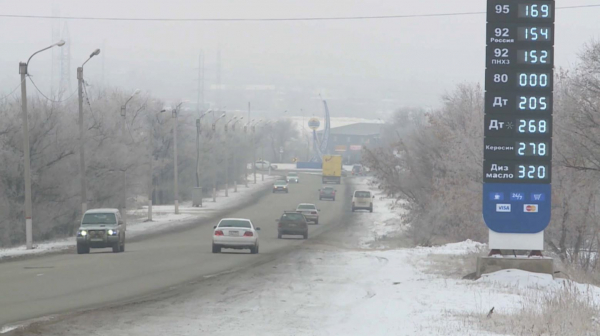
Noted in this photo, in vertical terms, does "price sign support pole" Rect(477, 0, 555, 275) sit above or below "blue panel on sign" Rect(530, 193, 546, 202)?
above

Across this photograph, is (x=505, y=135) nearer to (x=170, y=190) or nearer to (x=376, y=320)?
(x=376, y=320)

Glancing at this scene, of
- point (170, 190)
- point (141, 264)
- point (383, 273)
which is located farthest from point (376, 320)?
point (170, 190)

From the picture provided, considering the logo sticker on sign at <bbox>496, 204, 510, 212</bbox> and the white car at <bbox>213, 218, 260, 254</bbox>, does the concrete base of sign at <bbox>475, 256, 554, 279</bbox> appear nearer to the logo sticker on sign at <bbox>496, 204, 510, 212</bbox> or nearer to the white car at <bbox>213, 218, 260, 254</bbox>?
the logo sticker on sign at <bbox>496, 204, 510, 212</bbox>

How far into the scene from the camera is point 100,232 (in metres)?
35.7

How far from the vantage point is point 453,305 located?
1711 centimetres

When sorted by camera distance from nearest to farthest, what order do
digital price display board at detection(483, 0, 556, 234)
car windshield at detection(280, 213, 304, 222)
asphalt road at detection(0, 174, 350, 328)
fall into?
asphalt road at detection(0, 174, 350, 328) → digital price display board at detection(483, 0, 556, 234) → car windshield at detection(280, 213, 304, 222)

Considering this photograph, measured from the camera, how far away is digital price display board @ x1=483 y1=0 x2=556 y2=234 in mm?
22141

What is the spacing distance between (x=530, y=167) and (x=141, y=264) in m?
12.8

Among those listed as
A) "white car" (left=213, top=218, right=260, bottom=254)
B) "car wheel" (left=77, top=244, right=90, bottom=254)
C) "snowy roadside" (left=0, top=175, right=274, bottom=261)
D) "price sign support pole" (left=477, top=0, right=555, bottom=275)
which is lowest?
"snowy roadside" (left=0, top=175, right=274, bottom=261)

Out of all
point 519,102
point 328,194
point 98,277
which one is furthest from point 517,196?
point 328,194

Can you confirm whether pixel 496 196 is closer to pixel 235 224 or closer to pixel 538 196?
pixel 538 196

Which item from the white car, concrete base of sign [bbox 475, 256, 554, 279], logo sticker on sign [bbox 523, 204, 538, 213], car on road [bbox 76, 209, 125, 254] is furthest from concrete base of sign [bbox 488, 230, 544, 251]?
car on road [bbox 76, 209, 125, 254]

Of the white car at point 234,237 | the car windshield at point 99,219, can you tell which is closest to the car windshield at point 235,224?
the white car at point 234,237

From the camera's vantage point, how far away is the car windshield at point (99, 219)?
36128mm
